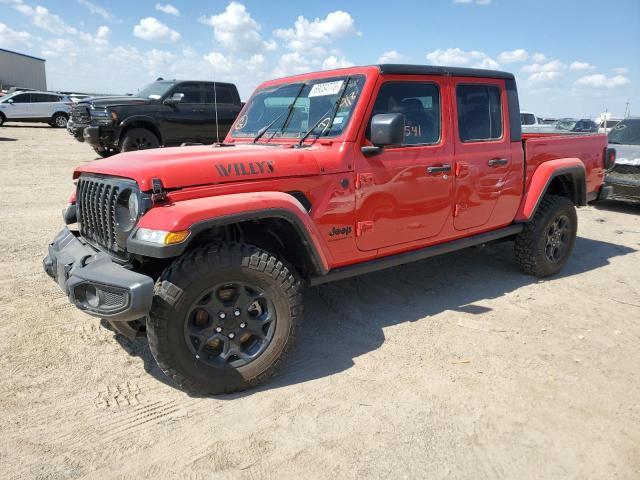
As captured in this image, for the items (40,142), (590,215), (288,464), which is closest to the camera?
(288,464)

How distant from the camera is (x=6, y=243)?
533 cm

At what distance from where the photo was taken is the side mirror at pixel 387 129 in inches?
124

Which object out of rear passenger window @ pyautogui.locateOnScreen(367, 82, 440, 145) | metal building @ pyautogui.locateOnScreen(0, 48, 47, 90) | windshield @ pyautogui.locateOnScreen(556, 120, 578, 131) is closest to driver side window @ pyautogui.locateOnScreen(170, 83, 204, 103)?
rear passenger window @ pyautogui.locateOnScreen(367, 82, 440, 145)

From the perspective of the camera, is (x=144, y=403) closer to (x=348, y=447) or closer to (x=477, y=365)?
(x=348, y=447)

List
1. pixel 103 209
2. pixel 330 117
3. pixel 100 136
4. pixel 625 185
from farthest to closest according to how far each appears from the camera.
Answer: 1. pixel 100 136
2. pixel 625 185
3. pixel 330 117
4. pixel 103 209

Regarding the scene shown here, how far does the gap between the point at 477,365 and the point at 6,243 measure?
197 inches

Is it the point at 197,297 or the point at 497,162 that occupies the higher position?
the point at 497,162

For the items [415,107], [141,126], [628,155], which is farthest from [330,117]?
[141,126]

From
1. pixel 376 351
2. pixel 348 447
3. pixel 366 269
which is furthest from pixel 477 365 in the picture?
pixel 348 447

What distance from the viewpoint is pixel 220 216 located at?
8.64ft

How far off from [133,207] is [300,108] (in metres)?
1.60

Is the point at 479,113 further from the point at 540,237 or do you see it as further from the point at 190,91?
the point at 190,91

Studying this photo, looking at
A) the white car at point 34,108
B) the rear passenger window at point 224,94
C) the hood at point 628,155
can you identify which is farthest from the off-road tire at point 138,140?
the white car at point 34,108

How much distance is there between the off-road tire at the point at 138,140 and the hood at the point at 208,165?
7.41 metres
